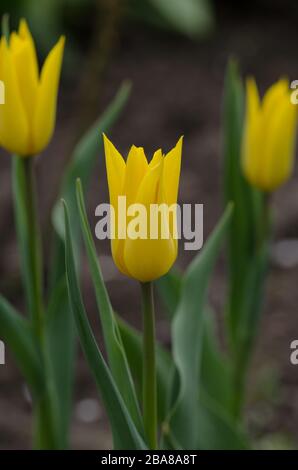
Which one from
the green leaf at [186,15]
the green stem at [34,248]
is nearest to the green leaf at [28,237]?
the green stem at [34,248]

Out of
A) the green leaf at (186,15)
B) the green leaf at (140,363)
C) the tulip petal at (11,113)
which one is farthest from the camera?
the green leaf at (186,15)

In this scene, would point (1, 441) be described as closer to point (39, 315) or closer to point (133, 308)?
point (133, 308)

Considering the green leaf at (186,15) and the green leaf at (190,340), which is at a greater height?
the green leaf at (186,15)

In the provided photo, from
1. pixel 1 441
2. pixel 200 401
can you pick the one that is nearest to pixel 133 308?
pixel 1 441

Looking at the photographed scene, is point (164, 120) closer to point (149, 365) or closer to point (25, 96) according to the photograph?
point (25, 96)

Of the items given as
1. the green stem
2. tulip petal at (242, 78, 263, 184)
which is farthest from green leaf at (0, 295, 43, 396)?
tulip petal at (242, 78, 263, 184)

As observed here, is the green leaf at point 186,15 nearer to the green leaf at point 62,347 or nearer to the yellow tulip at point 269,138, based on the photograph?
the yellow tulip at point 269,138
